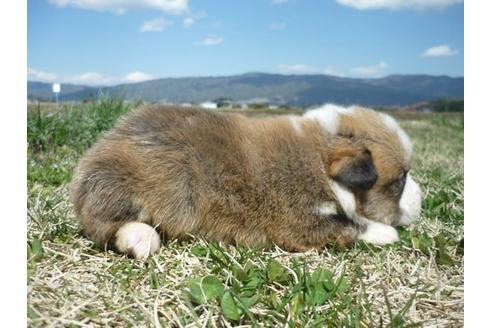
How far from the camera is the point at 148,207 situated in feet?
8.86

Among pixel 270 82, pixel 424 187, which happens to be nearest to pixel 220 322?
pixel 424 187

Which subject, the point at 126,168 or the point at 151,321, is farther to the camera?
the point at 126,168

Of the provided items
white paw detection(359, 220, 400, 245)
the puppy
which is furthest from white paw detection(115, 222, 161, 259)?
white paw detection(359, 220, 400, 245)

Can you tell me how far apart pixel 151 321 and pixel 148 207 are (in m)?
0.85

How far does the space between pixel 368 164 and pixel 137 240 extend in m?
1.34

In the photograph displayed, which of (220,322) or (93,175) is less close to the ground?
(93,175)

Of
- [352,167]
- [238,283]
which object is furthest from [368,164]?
[238,283]

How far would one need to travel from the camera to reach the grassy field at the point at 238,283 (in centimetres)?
201

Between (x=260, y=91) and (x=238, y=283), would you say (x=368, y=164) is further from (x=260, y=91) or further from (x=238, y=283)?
(x=260, y=91)

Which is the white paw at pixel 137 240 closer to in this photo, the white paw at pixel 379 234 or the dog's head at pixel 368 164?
the dog's head at pixel 368 164

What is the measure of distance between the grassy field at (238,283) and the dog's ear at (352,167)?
→ 1.21ft

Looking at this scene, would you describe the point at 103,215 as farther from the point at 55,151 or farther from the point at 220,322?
the point at 55,151

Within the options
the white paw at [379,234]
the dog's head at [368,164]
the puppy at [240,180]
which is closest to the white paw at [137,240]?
the puppy at [240,180]

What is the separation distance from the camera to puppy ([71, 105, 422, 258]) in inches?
106
